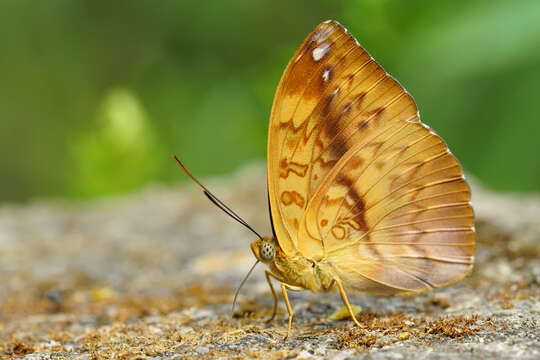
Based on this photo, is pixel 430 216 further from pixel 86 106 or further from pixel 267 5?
pixel 86 106

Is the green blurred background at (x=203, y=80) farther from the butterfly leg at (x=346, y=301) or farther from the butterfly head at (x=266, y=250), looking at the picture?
the butterfly leg at (x=346, y=301)

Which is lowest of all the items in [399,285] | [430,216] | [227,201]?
[399,285]

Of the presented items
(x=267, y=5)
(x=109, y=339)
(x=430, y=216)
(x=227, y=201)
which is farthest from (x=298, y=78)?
(x=267, y=5)

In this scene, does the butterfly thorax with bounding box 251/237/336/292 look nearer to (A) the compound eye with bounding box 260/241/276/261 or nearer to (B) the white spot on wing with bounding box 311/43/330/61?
(A) the compound eye with bounding box 260/241/276/261

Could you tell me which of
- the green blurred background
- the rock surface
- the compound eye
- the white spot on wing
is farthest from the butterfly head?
the green blurred background

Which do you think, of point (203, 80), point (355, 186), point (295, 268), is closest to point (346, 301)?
point (295, 268)

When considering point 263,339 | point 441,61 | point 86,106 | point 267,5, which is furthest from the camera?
point 86,106

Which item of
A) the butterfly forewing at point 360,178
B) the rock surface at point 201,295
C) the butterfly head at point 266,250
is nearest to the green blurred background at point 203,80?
the rock surface at point 201,295
